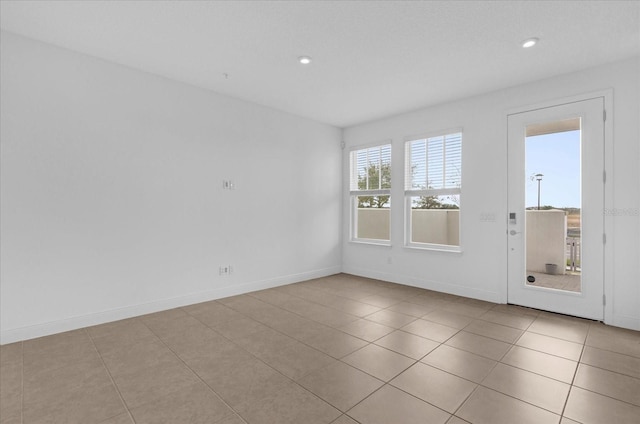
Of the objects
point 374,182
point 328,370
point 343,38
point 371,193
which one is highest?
point 343,38

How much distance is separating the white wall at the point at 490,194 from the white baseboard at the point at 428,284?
0.05 ft

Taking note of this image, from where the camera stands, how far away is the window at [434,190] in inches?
189

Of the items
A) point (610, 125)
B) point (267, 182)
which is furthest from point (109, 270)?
point (610, 125)

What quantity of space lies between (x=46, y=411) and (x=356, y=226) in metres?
5.00

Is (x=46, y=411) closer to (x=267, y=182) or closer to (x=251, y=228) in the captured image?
(x=251, y=228)

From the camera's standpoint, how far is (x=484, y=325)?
11.3ft

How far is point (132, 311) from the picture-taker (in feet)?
12.0

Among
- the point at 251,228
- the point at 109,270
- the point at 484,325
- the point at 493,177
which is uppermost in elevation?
the point at 493,177

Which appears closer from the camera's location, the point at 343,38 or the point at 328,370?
the point at 328,370

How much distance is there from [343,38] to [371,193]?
3252 millimetres

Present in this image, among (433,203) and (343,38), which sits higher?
(343,38)

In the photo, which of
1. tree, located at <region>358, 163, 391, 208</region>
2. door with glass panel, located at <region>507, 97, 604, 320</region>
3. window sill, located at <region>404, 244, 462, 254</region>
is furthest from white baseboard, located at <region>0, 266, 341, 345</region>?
door with glass panel, located at <region>507, 97, 604, 320</region>

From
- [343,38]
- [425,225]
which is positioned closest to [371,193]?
[425,225]

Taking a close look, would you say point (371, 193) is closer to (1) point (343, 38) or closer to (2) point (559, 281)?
(2) point (559, 281)
